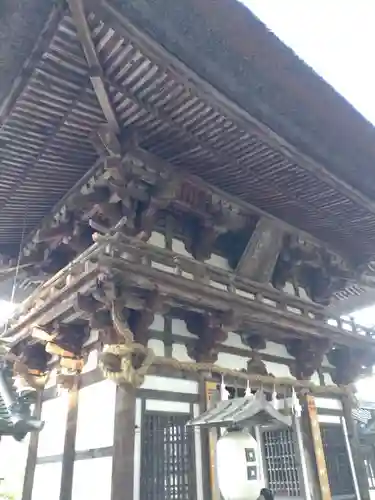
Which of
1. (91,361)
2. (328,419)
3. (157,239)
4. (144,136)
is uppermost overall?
(144,136)

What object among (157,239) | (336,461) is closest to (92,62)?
(157,239)

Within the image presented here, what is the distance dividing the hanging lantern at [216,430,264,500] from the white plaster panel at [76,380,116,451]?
1339 millimetres

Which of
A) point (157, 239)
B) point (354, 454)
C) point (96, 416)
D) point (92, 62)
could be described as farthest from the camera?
point (354, 454)

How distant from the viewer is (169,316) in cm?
600

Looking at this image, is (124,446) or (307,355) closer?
(124,446)

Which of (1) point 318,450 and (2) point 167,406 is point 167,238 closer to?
(2) point 167,406

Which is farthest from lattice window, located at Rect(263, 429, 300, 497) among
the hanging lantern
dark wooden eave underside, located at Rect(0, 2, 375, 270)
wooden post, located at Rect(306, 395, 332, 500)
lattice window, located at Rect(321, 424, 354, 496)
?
dark wooden eave underside, located at Rect(0, 2, 375, 270)

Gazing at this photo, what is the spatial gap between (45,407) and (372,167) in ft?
21.1

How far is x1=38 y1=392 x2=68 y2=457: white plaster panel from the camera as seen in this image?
6.12 meters

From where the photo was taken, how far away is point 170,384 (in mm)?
5598

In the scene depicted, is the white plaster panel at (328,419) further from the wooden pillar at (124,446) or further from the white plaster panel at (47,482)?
the white plaster panel at (47,482)

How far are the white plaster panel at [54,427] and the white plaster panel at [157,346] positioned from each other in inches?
63.2

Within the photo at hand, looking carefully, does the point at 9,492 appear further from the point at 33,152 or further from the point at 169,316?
the point at 33,152

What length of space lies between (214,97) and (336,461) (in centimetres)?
629
